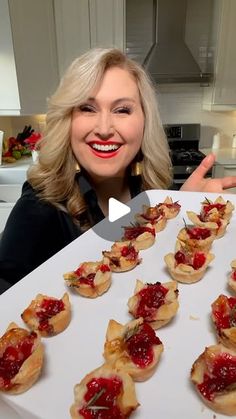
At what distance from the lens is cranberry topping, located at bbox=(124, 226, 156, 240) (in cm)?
96

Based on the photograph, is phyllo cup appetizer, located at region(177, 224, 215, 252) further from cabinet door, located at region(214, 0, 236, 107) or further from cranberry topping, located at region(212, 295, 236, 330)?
cabinet door, located at region(214, 0, 236, 107)

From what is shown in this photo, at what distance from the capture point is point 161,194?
4.00 feet

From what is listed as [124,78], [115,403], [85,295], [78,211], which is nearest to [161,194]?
[78,211]

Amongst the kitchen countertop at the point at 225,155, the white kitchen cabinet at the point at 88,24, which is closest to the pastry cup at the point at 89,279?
the kitchen countertop at the point at 225,155

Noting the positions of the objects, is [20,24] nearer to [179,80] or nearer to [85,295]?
[179,80]

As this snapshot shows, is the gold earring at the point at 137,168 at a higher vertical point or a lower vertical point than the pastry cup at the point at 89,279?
lower

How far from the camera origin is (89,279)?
2.34 ft

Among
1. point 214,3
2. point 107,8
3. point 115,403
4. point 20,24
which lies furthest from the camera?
point 214,3

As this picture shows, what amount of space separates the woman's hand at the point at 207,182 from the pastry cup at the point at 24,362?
Result: 3.15 feet

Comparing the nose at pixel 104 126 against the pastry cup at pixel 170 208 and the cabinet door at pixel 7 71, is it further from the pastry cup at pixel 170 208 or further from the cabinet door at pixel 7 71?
the cabinet door at pixel 7 71

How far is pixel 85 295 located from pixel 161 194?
61cm

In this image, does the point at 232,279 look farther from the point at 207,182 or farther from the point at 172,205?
the point at 207,182

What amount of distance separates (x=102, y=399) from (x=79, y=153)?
88 centimetres

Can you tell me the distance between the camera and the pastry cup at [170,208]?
42.3 inches
